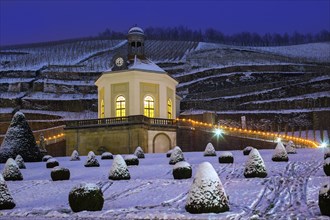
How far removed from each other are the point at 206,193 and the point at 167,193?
4.17m

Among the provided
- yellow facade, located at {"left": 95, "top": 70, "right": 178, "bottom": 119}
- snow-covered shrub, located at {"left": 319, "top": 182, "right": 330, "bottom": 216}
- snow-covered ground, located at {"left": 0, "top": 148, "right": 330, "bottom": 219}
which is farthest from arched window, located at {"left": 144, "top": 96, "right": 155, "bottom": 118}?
snow-covered shrub, located at {"left": 319, "top": 182, "right": 330, "bottom": 216}

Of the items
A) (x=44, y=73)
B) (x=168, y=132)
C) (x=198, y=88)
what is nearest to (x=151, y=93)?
(x=168, y=132)

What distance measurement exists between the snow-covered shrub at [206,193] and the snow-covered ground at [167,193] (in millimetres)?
223

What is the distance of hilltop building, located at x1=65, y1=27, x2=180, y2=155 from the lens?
3762cm

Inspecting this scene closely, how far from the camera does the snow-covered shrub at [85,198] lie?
14.4 metres

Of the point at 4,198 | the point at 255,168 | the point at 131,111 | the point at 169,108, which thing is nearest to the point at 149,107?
the point at 131,111

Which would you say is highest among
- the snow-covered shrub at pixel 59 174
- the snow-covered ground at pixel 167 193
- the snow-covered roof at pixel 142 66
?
the snow-covered roof at pixel 142 66

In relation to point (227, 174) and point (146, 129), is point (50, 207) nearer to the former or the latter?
point (227, 174)

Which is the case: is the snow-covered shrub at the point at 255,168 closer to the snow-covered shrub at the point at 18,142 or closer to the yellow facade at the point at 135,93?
the snow-covered shrub at the point at 18,142

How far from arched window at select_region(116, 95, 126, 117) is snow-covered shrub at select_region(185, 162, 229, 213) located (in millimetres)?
28840

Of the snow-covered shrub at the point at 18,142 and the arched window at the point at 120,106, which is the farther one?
the arched window at the point at 120,106

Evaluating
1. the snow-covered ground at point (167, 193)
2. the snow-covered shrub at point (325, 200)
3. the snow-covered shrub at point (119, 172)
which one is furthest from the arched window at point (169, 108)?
the snow-covered shrub at point (325, 200)

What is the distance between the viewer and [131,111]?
1609 inches

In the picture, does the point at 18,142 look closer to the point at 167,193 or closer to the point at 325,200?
the point at 167,193
